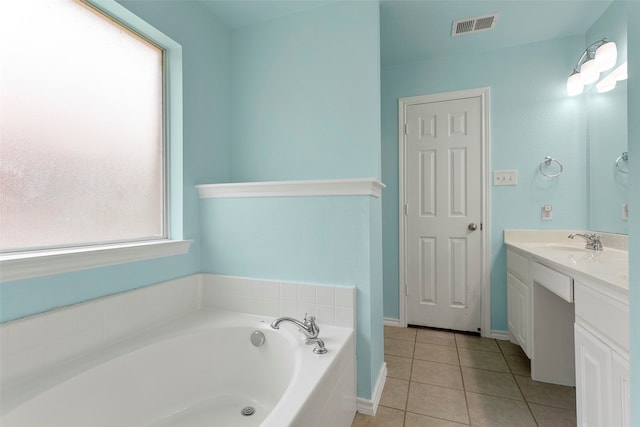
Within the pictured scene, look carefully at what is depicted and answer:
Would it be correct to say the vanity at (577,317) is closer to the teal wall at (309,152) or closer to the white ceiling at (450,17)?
the teal wall at (309,152)

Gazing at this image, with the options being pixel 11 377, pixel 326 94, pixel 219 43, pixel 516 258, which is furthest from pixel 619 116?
pixel 11 377

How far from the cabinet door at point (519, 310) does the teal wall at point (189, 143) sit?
2.17m

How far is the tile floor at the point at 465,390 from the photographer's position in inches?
57.1

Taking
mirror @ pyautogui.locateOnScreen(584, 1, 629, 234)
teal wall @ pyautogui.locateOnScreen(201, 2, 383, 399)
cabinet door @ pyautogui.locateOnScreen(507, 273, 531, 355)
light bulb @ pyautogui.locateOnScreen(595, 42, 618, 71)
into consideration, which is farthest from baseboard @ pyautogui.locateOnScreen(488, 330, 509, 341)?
light bulb @ pyautogui.locateOnScreen(595, 42, 618, 71)

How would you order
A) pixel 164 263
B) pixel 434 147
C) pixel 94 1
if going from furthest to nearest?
pixel 434 147 → pixel 164 263 → pixel 94 1

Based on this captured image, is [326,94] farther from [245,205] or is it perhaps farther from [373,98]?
[245,205]

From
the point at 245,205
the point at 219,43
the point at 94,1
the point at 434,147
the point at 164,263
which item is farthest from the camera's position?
the point at 434,147

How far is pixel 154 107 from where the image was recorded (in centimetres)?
166

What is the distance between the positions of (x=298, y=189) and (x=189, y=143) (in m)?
0.77

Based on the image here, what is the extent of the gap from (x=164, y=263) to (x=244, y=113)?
3.76ft

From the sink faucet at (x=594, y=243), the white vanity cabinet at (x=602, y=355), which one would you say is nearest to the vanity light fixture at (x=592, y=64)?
the sink faucet at (x=594, y=243)

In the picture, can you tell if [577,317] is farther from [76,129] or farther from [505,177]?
[76,129]

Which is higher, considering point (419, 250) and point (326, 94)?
point (326, 94)

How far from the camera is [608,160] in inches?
74.5
